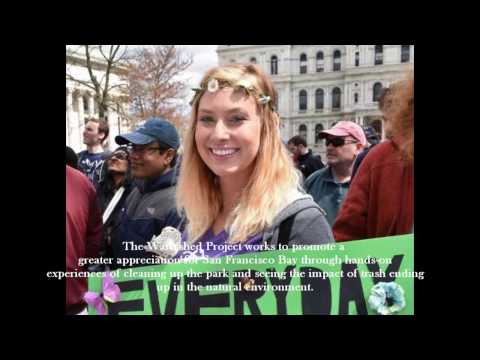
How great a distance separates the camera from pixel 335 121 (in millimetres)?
2803

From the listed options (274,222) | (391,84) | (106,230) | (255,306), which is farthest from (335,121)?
A: (106,230)

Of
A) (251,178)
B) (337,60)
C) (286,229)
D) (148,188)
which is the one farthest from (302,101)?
(148,188)

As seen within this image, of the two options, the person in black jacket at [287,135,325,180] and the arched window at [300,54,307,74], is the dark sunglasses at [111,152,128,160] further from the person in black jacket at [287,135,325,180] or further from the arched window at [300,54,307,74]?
the arched window at [300,54,307,74]

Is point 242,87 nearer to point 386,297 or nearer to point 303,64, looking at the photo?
point 303,64

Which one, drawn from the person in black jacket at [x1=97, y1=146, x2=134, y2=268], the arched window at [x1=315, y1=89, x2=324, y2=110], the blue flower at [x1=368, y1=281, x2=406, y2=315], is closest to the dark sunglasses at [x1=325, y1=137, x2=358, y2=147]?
the arched window at [x1=315, y1=89, x2=324, y2=110]

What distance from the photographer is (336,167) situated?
276 centimetres

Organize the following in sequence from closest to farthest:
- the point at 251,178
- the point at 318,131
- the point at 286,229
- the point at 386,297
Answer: the point at 286,229 → the point at 251,178 → the point at 386,297 → the point at 318,131

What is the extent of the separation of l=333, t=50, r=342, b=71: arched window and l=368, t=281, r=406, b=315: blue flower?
4.27 feet

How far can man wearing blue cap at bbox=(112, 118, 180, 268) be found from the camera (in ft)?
8.88

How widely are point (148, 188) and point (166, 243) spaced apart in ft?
1.12

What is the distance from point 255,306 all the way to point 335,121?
121 cm

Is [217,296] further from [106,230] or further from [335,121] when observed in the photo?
[335,121]

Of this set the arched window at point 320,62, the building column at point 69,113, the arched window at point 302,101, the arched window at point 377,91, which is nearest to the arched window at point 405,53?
the arched window at point 377,91

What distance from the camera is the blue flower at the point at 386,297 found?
2729mm
